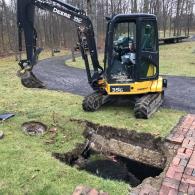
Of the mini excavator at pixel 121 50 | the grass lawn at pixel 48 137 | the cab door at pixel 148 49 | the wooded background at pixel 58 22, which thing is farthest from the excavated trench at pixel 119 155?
the wooded background at pixel 58 22

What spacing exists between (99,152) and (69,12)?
3549 millimetres

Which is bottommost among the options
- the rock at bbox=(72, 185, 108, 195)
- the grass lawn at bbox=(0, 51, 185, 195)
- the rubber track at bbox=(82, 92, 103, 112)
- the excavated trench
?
the excavated trench

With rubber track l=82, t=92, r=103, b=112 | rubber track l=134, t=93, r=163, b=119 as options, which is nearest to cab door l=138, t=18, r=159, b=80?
rubber track l=134, t=93, r=163, b=119

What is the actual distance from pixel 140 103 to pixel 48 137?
2350mm

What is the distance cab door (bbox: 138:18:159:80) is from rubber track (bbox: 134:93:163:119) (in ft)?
1.65

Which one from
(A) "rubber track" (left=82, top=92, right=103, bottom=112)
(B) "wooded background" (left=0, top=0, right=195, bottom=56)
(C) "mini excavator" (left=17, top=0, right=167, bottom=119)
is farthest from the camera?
(B) "wooded background" (left=0, top=0, right=195, bottom=56)

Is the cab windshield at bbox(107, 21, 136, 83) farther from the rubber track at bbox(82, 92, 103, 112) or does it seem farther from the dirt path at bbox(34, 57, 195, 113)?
the dirt path at bbox(34, 57, 195, 113)

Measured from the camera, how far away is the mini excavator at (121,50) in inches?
289

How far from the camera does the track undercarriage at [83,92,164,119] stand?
725 centimetres

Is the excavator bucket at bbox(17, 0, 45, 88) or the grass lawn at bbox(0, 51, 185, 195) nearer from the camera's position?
the grass lawn at bbox(0, 51, 185, 195)

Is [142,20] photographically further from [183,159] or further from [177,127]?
[183,159]

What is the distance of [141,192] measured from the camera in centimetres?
452

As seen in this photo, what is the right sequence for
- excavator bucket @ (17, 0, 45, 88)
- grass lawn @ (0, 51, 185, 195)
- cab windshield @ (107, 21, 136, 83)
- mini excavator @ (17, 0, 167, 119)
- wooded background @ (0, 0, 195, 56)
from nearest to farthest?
grass lawn @ (0, 51, 185, 195), excavator bucket @ (17, 0, 45, 88), mini excavator @ (17, 0, 167, 119), cab windshield @ (107, 21, 136, 83), wooded background @ (0, 0, 195, 56)

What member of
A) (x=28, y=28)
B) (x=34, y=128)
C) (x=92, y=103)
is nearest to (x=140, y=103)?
(x=92, y=103)
